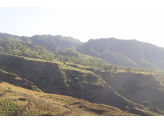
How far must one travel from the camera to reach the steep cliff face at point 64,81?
Answer: 64250 millimetres

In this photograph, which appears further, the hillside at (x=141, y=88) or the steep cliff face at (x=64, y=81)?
the hillside at (x=141, y=88)

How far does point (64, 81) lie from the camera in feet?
229

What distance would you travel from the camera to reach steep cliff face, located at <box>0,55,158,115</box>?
2530 inches

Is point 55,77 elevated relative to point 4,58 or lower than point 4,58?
lower

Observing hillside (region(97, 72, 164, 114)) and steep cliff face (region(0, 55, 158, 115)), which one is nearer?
steep cliff face (region(0, 55, 158, 115))

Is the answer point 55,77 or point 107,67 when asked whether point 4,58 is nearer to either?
point 55,77

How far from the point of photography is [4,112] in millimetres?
19875

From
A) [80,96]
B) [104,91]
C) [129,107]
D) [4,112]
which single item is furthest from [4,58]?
[129,107]

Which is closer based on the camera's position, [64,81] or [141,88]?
[64,81]

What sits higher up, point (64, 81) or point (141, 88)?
point (141, 88)
